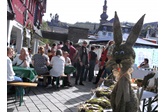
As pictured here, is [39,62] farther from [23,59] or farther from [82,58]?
[82,58]

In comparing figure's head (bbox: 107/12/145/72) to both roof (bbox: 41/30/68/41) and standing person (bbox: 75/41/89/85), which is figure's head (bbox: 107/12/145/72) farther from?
roof (bbox: 41/30/68/41)

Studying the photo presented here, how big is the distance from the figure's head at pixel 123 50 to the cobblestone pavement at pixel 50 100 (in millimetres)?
2888

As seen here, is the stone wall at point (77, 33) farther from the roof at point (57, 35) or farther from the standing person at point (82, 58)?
the standing person at point (82, 58)

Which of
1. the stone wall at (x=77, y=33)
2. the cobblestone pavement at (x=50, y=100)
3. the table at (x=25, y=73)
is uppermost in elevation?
the stone wall at (x=77, y=33)

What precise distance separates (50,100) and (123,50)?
3.90 metres

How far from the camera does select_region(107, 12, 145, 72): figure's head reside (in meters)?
2.60

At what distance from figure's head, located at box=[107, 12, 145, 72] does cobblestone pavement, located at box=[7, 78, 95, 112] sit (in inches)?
114

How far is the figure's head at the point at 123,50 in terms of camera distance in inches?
102

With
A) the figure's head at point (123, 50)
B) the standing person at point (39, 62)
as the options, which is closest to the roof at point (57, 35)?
the standing person at point (39, 62)

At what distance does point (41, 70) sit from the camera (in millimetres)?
7578

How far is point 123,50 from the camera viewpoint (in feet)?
8.60

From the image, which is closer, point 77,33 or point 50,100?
point 50,100

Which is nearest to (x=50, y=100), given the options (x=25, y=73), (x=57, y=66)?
(x=25, y=73)
